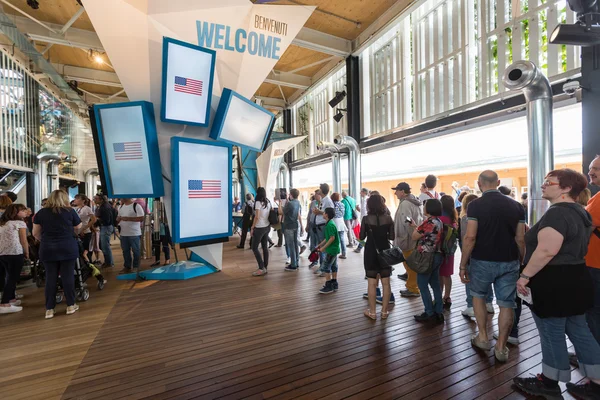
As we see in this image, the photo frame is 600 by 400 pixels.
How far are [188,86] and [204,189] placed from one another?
5.24ft

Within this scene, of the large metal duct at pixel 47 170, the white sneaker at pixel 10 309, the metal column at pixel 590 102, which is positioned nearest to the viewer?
the white sneaker at pixel 10 309

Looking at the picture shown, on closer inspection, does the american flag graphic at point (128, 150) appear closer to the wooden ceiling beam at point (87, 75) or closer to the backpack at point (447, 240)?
the backpack at point (447, 240)

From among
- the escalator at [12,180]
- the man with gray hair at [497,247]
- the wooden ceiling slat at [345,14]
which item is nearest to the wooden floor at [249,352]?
the man with gray hair at [497,247]

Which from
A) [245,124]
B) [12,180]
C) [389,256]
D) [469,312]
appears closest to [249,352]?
[389,256]

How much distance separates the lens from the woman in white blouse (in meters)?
3.57

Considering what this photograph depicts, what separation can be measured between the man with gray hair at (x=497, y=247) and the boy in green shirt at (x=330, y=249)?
6.09 feet

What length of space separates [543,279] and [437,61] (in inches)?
255

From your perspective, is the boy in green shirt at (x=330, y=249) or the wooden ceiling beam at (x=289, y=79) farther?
the wooden ceiling beam at (x=289, y=79)

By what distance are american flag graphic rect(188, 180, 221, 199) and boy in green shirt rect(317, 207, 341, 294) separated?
1944mm

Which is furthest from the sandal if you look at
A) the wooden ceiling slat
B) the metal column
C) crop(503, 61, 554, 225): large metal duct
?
the wooden ceiling slat

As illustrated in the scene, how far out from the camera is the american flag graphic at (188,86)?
4.45 meters

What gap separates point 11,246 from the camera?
11.8 ft

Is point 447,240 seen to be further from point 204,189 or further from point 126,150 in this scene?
point 126,150

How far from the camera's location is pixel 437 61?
6.91 metres
